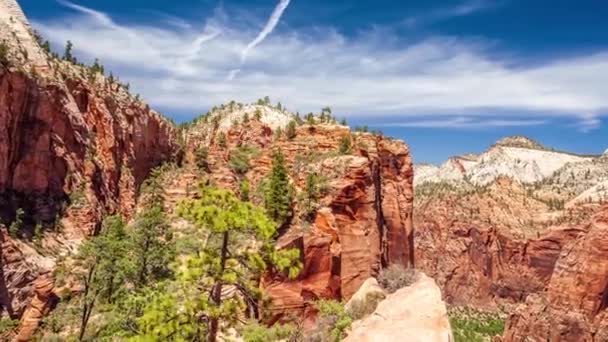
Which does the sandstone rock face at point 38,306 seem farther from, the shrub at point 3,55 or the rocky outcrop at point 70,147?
the shrub at point 3,55

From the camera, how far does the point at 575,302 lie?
105562 millimetres

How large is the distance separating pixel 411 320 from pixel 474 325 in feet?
444

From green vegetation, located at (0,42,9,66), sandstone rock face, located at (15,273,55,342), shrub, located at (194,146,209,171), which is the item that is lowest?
sandstone rock face, located at (15,273,55,342)

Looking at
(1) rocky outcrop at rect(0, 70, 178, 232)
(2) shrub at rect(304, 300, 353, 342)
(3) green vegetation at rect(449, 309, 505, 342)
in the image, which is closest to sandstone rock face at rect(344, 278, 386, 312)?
(2) shrub at rect(304, 300, 353, 342)

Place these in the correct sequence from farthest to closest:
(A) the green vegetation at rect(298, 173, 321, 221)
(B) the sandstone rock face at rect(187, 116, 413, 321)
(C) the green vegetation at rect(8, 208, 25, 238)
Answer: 1. (A) the green vegetation at rect(298, 173, 321, 221)
2. (B) the sandstone rock face at rect(187, 116, 413, 321)
3. (C) the green vegetation at rect(8, 208, 25, 238)

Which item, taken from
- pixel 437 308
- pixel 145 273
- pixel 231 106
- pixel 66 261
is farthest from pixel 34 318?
pixel 231 106

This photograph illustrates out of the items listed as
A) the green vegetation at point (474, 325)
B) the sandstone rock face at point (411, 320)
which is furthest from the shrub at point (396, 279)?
the green vegetation at point (474, 325)

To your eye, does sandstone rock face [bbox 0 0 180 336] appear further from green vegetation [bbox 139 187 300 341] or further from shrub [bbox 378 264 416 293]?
green vegetation [bbox 139 187 300 341]

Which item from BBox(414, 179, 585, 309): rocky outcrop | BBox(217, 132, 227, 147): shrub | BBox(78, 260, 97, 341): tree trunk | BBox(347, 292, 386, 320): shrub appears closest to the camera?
BBox(347, 292, 386, 320): shrub

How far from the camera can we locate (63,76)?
194ft

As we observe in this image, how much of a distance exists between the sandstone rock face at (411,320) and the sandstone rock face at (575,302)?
9514 centimetres

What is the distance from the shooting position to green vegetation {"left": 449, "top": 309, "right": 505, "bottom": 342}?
424 feet

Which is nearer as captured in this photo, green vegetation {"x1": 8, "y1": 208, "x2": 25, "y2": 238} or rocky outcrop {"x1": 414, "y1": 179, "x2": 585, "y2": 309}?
green vegetation {"x1": 8, "y1": 208, "x2": 25, "y2": 238}

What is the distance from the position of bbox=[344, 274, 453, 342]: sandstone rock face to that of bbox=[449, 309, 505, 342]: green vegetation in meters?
105
